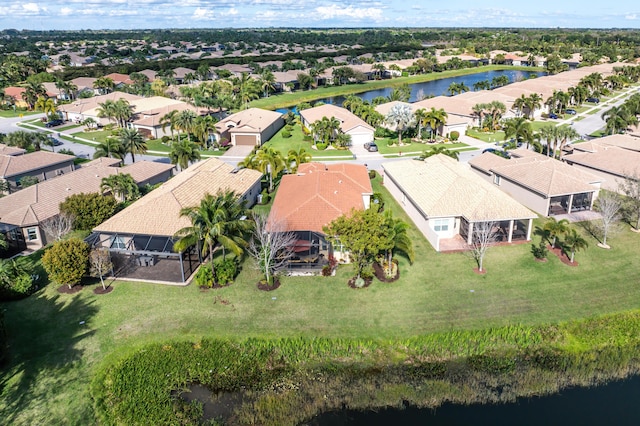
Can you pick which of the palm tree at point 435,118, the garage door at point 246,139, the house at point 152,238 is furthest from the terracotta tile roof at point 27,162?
the palm tree at point 435,118

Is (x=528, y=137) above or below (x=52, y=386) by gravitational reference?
above

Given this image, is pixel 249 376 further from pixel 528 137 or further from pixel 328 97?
pixel 328 97

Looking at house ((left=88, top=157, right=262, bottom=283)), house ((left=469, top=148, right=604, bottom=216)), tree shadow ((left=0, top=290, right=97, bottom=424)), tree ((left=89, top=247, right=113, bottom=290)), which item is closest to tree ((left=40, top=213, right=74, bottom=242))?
house ((left=88, top=157, right=262, bottom=283))

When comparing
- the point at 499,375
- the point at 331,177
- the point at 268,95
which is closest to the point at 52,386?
the point at 499,375

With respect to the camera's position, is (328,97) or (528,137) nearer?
(528,137)

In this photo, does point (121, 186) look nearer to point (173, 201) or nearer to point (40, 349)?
point (173, 201)

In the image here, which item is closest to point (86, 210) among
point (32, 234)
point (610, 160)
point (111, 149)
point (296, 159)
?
point (32, 234)

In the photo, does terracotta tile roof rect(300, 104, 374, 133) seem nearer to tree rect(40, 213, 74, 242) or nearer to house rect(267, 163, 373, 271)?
house rect(267, 163, 373, 271)
